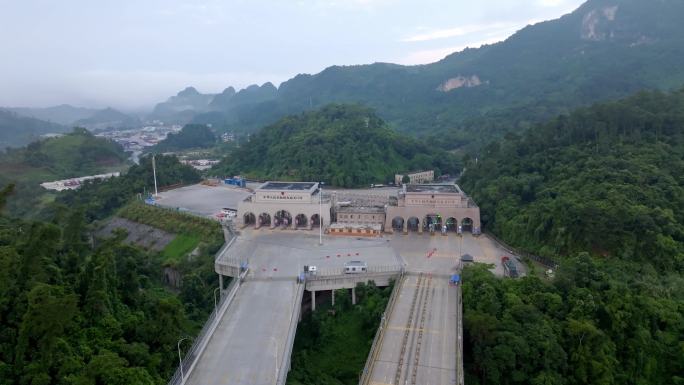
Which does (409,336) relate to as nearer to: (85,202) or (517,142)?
(517,142)

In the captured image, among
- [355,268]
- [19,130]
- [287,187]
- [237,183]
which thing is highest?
[19,130]

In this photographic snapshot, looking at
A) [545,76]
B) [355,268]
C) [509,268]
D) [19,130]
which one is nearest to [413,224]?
[509,268]

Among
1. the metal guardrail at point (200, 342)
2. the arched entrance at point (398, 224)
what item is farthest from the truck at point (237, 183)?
the metal guardrail at point (200, 342)

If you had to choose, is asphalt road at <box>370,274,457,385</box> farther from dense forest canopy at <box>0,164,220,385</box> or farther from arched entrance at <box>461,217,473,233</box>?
arched entrance at <box>461,217,473,233</box>

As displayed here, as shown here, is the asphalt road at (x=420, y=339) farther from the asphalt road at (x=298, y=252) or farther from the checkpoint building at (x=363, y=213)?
the checkpoint building at (x=363, y=213)

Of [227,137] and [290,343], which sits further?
[227,137]

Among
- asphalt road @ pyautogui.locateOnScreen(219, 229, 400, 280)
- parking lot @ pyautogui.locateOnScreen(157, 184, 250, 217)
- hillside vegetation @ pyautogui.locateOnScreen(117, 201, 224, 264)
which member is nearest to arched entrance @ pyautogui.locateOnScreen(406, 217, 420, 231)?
asphalt road @ pyautogui.locateOnScreen(219, 229, 400, 280)

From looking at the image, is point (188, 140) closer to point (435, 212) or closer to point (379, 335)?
point (435, 212)
